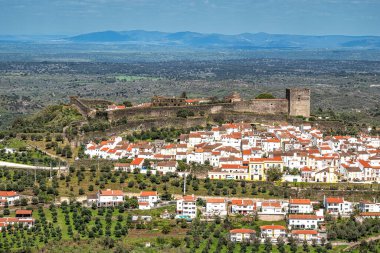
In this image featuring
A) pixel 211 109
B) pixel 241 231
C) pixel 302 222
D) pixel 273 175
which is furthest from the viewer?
pixel 211 109

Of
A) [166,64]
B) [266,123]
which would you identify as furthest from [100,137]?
[166,64]

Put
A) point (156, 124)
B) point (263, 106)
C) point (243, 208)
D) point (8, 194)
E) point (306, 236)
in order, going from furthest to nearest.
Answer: point (263, 106) < point (156, 124) < point (8, 194) < point (243, 208) < point (306, 236)

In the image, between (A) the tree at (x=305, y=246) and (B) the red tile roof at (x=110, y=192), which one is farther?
(B) the red tile roof at (x=110, y=192)

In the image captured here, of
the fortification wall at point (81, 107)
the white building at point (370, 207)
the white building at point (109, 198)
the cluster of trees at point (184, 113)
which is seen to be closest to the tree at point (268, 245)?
the white building at point (370, 207)

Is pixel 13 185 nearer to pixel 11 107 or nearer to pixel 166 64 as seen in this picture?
pixel 11 107

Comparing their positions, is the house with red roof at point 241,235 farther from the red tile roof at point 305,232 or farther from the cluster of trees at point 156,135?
the cluster of trees at point 156,135

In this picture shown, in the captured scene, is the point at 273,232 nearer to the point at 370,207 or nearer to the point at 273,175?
the point at 370,207

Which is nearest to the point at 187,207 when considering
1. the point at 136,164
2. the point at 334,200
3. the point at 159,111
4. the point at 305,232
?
the point at 305,232

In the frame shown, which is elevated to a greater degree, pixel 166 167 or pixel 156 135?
pixel 156 135
